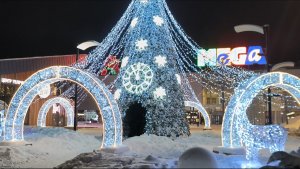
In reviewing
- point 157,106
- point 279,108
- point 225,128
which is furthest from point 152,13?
point 279,108

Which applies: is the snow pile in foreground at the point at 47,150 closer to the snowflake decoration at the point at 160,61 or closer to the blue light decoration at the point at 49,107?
the snowflake decoration at the point at 160,61

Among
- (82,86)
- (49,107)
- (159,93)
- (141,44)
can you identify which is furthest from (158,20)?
(49,107)

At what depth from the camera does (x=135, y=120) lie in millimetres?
15445

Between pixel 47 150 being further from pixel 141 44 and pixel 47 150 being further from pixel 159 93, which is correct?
pixel 141 44

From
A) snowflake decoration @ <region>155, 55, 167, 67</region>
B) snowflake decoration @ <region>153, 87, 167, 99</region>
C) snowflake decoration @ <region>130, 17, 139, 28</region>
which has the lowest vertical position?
snowflake decoration @ <region>153, 87, 167, 99</region>

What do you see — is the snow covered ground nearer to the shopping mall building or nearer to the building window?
the shopping mall building

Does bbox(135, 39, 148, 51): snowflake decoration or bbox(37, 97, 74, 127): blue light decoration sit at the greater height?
bbox(135, 39, 148, 51): snowflake decoration

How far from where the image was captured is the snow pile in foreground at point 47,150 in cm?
1027

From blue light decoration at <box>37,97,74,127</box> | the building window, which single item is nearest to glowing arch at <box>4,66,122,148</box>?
blue light decoration at <box>37,97,74,127</box>

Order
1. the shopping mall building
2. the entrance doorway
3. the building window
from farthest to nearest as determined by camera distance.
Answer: the building window, the shopping mall building, the entrance doorway

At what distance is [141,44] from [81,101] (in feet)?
90.7

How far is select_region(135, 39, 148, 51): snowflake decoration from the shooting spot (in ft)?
49.8

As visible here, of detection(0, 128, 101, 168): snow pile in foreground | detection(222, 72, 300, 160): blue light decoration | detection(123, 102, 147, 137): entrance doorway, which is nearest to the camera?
detection(0, 128, 101, 168): snow pile in foreground

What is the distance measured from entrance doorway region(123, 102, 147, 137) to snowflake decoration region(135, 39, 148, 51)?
2352 mm
